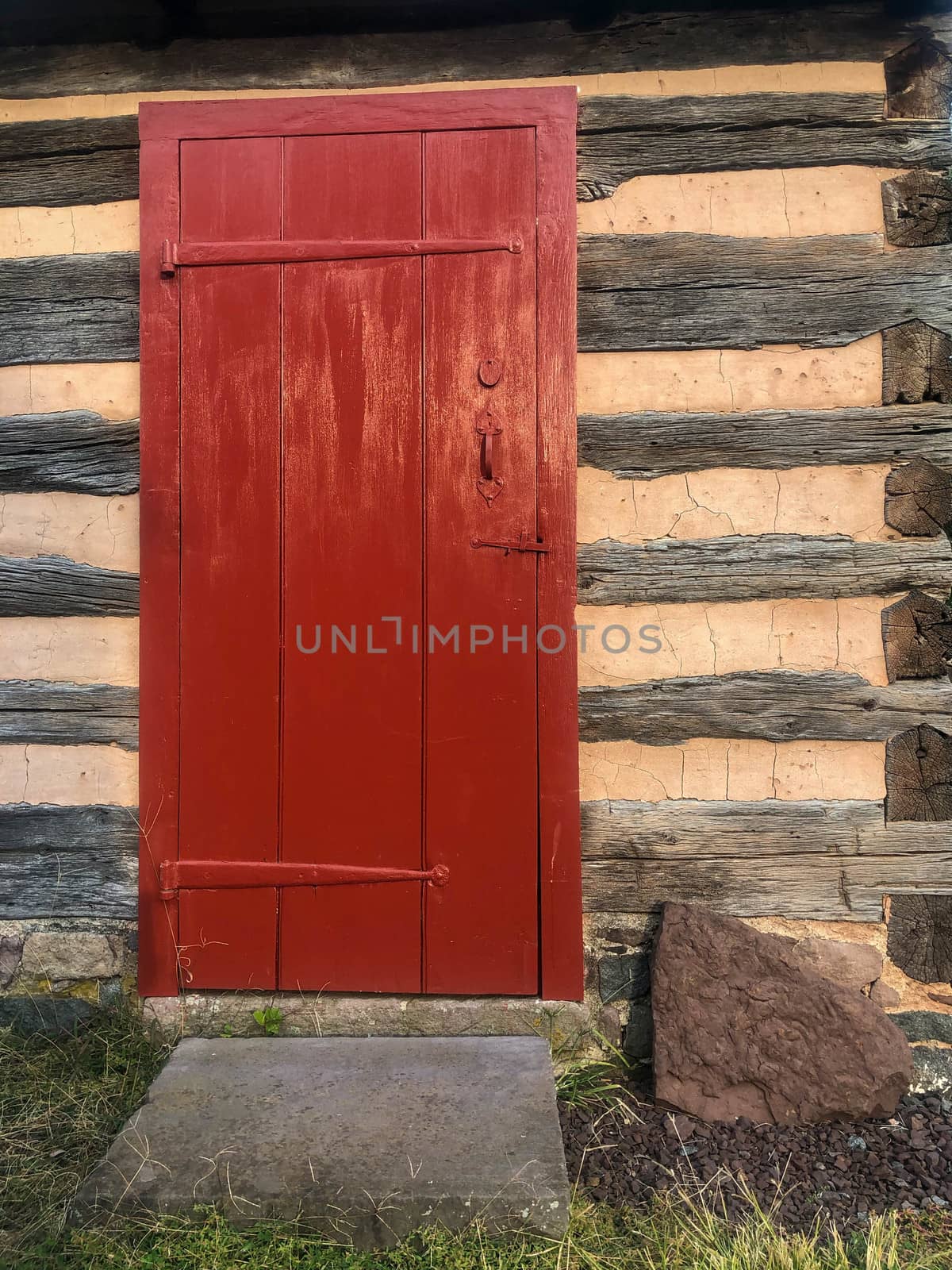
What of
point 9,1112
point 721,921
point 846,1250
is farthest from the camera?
point 721,921

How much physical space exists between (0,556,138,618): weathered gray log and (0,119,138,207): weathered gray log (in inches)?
43.8

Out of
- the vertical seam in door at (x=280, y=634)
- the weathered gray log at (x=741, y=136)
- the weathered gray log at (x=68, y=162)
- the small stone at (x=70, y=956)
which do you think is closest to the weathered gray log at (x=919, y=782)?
the weathered gray log at (x=741, y=136)

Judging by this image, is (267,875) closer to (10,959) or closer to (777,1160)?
(10,959)

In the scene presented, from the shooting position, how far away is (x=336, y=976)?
2.70 metres

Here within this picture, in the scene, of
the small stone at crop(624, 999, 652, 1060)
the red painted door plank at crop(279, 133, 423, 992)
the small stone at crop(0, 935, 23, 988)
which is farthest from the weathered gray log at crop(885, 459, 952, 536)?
the small stone at crop(0, 935, 23, 988)

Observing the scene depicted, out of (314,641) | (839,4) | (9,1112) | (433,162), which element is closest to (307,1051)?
(9,1112)

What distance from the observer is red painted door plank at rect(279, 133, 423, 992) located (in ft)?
8.86

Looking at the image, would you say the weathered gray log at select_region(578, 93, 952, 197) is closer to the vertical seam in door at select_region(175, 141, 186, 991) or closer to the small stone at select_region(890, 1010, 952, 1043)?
the vertical seam in door at select_region(175, 141, 186, 991)

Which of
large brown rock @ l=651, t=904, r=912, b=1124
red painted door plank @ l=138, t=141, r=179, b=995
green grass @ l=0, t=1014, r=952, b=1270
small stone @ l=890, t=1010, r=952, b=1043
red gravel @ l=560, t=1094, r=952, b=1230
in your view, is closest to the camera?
green grass @ l=0, t=1014, r=952, b=1270

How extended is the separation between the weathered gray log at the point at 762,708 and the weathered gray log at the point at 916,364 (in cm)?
83

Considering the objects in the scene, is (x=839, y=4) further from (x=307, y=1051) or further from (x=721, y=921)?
(x=307, y=1051)

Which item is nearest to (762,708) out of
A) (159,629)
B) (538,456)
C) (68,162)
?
(538,456)

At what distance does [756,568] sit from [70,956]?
7.74ft

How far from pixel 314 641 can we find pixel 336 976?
98 centimetres
